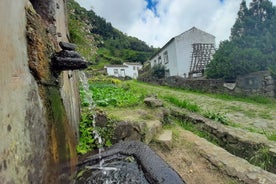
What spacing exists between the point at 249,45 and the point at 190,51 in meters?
8.99

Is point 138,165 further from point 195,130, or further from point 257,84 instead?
point 257,84

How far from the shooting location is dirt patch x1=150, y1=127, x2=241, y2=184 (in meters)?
2.62

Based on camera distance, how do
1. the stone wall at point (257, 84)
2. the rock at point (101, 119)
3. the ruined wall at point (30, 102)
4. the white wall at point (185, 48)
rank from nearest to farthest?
the ruined wall at point (30, 102) < the rock at point (101, 119) < the stone wall at point (257, 84) < the white wall at point (185, 48)

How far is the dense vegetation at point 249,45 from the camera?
9531 millimetres

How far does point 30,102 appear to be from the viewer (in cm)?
141

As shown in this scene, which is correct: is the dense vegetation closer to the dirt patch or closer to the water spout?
the dirt patch

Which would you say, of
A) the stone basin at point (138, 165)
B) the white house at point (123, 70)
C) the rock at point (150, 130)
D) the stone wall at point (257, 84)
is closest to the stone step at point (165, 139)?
the rock at point (150, 130)

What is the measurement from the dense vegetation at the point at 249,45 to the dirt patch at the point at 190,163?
7560 mm

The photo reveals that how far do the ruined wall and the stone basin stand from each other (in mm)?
445

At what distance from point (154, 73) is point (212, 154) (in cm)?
1962

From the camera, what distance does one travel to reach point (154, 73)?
22406 millimetres

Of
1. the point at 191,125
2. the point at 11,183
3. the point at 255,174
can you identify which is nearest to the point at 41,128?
the point at 11,183

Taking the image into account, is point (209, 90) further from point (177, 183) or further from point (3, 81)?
point (3, 81)

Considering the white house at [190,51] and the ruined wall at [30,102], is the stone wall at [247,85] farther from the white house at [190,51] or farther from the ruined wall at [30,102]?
the ruined wall at [30,102]
